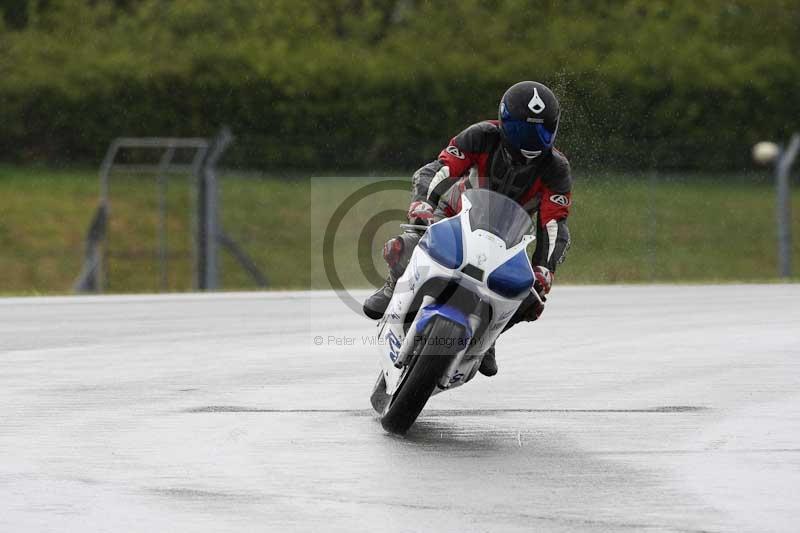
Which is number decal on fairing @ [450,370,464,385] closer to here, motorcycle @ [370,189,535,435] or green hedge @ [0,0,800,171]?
motorcycle @ [370,189,535,435]

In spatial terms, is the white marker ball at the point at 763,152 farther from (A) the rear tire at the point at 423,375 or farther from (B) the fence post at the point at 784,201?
(A) the rear tire at the point at 423,375

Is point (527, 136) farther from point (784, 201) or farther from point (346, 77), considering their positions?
point (346, 77)

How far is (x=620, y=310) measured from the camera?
17000 mm

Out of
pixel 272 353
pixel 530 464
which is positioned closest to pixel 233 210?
pixel 272 353

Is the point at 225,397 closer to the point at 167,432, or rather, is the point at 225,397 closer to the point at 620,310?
the point at 167,432

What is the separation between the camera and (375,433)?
8.63m

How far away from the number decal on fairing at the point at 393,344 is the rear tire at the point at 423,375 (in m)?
0.21

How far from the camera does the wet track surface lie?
6.55m

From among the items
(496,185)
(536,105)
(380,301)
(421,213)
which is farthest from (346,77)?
(536,105)

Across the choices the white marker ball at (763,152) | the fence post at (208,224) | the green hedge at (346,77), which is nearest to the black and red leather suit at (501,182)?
the fence post at (208,224)

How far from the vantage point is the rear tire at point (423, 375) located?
808cm

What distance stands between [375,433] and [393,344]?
1.48 ft

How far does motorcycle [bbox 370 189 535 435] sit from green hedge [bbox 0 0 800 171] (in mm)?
23158

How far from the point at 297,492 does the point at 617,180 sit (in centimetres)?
1830
